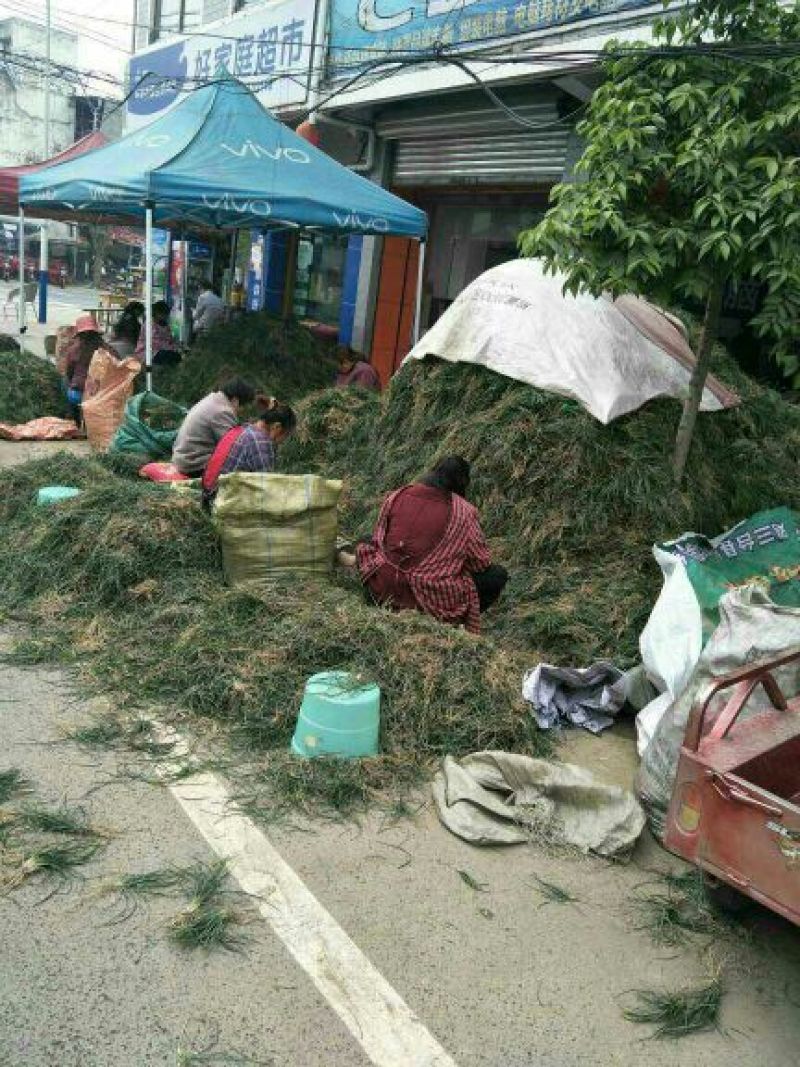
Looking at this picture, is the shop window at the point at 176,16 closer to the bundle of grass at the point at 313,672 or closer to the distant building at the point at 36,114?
the bundle of grass at the point at 313,672

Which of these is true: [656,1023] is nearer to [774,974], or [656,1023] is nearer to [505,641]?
[774,974]

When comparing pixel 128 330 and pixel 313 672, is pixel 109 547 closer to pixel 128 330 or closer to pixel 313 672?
pixel 313 672

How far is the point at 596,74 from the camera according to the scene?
8.59m

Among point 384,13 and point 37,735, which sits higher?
point 384,13

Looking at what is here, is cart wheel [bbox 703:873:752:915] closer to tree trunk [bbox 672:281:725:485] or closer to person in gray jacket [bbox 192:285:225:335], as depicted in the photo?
tree trunk [bbox 672:281:725:485]

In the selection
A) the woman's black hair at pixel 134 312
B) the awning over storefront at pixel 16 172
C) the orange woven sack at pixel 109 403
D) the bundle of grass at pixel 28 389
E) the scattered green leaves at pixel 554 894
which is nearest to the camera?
the scattered green leaves at pixel 554 894

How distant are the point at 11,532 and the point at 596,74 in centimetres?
691

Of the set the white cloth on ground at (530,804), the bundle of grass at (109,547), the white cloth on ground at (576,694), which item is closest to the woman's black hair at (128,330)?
the bundle of grass at (109,547)

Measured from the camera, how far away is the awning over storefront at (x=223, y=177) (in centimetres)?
840

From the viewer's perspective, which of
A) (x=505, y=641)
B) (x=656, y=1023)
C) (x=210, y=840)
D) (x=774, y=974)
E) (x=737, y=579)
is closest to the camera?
(x=656, y=1023)

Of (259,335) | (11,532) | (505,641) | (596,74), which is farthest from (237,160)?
(505,641)

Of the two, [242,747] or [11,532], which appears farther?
[11,532]

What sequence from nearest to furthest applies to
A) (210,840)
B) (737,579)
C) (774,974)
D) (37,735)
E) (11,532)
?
(774,974) < (210,840) < (37,735) < (737,579) < (11,532)

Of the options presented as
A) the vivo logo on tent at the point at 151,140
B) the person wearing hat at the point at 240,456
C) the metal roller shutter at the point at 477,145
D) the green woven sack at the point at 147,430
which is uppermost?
the metal roller shutter at the point at 477,145
